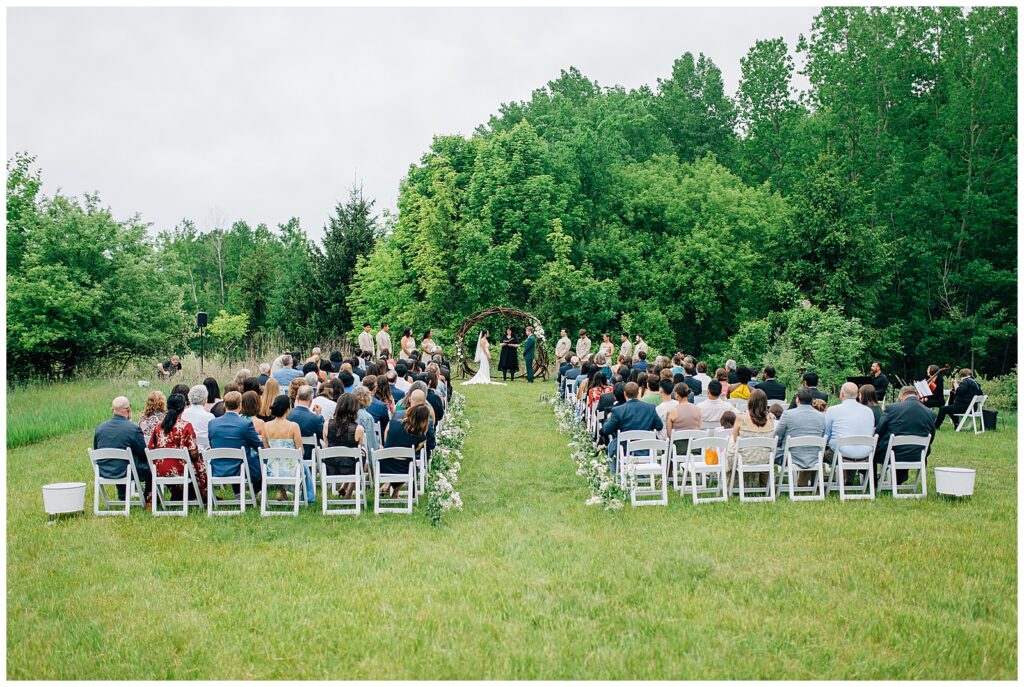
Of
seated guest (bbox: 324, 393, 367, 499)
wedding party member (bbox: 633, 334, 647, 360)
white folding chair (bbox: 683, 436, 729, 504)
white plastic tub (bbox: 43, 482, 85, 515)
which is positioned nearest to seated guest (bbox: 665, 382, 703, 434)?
white folding chair (bbox: 683, 436, 729, 504)

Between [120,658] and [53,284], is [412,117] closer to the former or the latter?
[53,284]

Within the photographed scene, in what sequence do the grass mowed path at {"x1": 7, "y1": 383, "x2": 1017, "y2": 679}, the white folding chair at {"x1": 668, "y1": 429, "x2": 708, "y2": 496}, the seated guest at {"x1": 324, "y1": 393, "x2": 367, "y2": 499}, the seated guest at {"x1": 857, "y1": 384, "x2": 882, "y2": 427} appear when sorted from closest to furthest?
1. the grass mowed path at {"x1": 7, "y1": 383, "x2": 1017, "y2": 679}
2. the seated guest at {"x1": 324, "y1": 393, "x2": 367, "y2": 499}
3. the white folding chair at {"x1": 668, "y1": 429, "x2": 708, "y2": 496}
4. the seated guest at {"x1": 857, "y1": 384, "x2": 882, "y2": 427}

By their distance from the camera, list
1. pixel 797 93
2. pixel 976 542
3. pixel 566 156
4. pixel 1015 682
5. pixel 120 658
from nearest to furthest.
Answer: pixel 1015 682 → pixel 120 658 → pixel 976 542 → pixel 566 156 → pixel 797 93

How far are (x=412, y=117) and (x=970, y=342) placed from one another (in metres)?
29.1

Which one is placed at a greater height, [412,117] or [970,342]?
[412,117]

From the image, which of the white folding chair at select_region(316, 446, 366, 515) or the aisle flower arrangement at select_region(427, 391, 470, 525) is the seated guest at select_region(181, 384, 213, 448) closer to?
the white folding chair at select_region(316, 446, 366, 515)

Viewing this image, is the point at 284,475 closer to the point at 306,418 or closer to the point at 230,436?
the point at 230,436

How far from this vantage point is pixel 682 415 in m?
11.6

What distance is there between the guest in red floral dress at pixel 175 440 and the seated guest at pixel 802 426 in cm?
741

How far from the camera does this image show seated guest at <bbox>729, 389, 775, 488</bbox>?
1048 cm

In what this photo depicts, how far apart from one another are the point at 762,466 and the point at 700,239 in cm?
2731

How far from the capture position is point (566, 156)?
37719 millimetres

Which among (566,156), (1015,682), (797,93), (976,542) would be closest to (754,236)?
(566,156)

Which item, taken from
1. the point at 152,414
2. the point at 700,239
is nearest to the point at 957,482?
the point at 152,414
